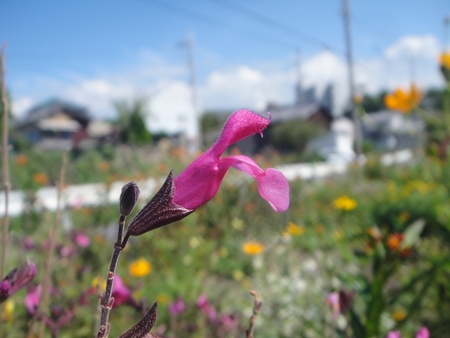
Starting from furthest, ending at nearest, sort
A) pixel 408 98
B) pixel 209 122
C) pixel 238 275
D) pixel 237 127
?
pixel 209 122, pixel 238 275, pixel 408 98, pixel 237 127

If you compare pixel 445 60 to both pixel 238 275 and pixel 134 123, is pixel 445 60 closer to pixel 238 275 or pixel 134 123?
pixel 238 275

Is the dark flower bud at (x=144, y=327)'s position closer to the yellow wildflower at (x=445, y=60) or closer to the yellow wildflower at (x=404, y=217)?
the yellow wildflower at (x=445, y=60)

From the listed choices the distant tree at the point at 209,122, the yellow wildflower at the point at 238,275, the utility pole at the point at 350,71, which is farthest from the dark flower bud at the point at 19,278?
the distant tree at the point at 209,122

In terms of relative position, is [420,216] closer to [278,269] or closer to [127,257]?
[278,269]

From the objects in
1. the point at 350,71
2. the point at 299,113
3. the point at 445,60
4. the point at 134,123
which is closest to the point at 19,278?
the point at 445,60

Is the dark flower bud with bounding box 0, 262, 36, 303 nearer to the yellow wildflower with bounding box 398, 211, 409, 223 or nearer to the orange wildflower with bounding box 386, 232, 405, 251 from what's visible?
the orange wildflower with bounding box 386, 232, 405, 251

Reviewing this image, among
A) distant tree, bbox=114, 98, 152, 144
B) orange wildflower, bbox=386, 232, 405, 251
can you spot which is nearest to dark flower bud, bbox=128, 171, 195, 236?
orange wildflower, bbox=386, 232, 405, 251
